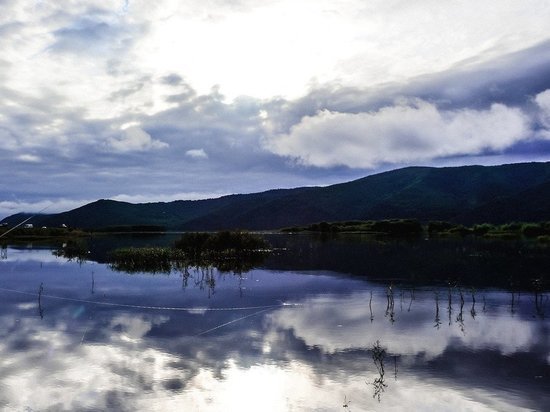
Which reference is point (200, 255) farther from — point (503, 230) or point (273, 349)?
point (503, 230)

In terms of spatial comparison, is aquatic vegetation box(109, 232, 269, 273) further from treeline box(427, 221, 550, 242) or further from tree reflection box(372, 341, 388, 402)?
treeline box(427, 221, 550, 242)

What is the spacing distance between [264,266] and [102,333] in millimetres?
42610

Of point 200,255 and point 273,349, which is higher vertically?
point 200,255

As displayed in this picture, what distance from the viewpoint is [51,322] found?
35.2m

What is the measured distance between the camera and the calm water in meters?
20.0

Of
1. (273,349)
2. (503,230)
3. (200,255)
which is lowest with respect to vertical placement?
(273,349)

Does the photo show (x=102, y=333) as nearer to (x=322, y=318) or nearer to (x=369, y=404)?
(x=322, y=318)

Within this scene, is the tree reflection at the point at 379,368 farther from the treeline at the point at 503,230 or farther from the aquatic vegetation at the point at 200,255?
the treeline at the point at 503,230

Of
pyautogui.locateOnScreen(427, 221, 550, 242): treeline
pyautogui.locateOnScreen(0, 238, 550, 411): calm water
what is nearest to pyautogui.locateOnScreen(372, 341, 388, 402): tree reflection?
pyautogui.locateOnScreen(0, 238, 550, 411): calm water

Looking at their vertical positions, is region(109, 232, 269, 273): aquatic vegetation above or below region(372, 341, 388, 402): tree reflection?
above

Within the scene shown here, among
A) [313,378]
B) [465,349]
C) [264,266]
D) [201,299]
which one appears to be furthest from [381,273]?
[313,378]

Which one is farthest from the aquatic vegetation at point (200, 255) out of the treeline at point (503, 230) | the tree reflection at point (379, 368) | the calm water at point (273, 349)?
the treeline at point (503, 230)

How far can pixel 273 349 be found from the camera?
2716 cm

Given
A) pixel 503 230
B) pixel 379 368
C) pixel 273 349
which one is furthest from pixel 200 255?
pixel 503 230
